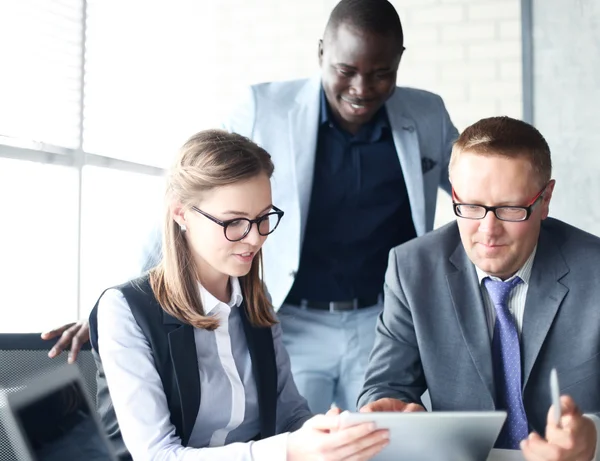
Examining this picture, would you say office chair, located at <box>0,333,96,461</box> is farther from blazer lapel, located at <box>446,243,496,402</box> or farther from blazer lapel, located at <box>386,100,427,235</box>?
blazer lapel, located at <box>386,100,427,235</box>

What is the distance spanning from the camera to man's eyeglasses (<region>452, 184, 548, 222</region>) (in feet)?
5.74

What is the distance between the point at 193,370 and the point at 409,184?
3.29 ft

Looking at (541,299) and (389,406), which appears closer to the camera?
(389,406)

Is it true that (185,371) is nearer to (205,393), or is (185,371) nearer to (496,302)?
(205,393)

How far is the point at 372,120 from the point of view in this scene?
2.42m

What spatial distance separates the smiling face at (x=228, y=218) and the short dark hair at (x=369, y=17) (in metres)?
0.67

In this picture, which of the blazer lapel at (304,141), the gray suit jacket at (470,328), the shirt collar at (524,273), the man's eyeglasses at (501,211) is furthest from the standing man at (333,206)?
the man's eyeglasses at (501,211)

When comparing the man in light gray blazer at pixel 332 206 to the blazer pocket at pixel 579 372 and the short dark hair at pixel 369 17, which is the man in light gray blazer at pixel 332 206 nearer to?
the short dark hair at pixel 369 17

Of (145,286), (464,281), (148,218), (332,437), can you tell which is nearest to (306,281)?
(464,281)

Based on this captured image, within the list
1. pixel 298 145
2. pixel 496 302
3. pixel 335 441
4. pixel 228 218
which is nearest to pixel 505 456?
pixel 335 441

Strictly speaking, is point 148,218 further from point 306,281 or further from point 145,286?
point 145,286

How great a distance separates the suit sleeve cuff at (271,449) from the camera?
4.62ft

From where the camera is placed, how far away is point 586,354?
6.01 ft

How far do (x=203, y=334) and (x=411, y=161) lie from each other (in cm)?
94
